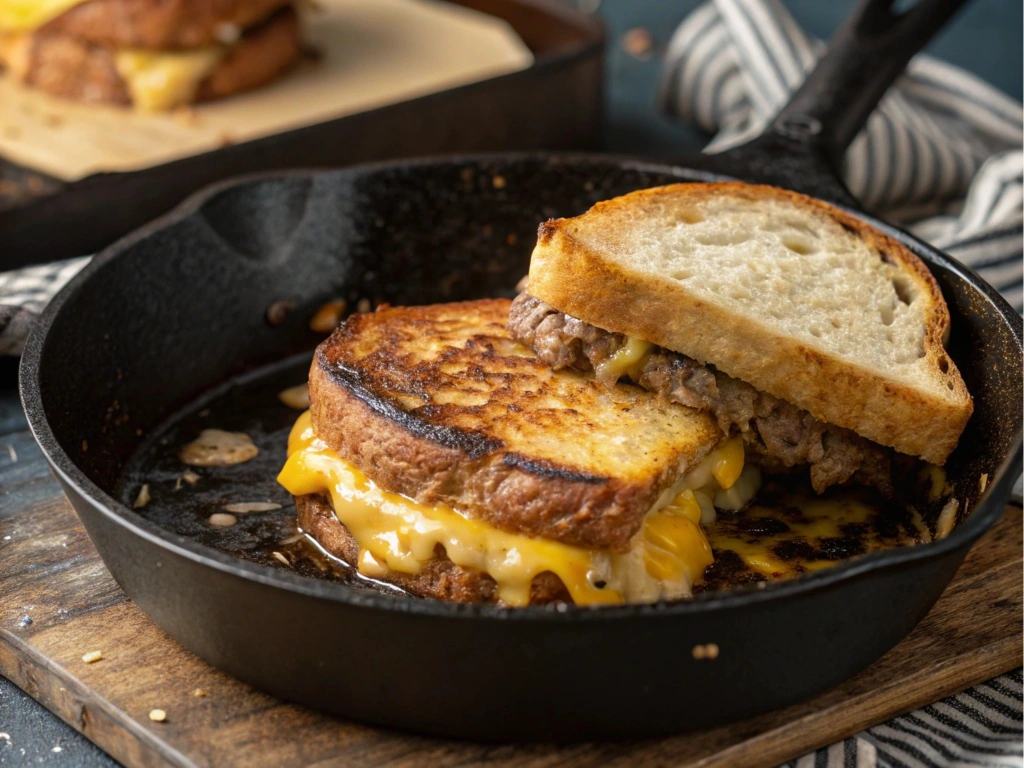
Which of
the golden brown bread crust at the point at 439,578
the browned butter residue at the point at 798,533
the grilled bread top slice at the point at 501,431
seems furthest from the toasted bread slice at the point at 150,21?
the browned butter residue at the point at 798,533

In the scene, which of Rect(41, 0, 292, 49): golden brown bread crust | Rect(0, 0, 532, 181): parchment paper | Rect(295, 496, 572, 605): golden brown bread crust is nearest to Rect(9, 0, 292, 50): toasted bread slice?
Rect(41, 0, 292, 49): golden brown bread crust

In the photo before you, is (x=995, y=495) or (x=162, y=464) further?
(x=162, y=464)

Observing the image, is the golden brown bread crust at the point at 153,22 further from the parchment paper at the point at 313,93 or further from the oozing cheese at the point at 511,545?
the oozing cheese at the point at 511,545

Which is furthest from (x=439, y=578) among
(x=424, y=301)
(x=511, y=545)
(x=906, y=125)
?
(x=906, y=125)

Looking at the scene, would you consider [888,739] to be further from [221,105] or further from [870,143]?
[221,105]

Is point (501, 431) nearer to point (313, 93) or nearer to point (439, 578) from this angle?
point (439, 578)

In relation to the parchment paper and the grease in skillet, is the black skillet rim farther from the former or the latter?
the parchment paper

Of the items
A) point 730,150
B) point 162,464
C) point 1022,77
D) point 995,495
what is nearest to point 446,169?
point 730,150
